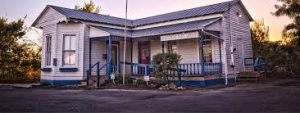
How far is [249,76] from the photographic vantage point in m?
17.6

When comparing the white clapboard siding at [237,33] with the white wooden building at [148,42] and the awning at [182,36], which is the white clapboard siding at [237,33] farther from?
the awning at [182,36]

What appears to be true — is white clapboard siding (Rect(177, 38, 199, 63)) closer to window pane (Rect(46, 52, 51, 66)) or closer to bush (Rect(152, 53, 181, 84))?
bush (Rect(152, 53, 181, 84))

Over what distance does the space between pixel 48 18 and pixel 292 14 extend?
1985 centimetres

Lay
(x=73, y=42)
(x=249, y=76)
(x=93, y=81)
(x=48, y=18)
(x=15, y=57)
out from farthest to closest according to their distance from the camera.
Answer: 1. (x=15, y=57)
2. (x=48, y=18)
3. (x=73, y=42)
4. (x=249, y=76)
5. (x=93, y=81)

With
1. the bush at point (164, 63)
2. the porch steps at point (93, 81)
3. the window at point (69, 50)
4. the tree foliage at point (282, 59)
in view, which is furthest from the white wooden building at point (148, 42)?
the tree foliage at point (282, 59)

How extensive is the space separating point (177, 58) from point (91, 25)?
6.89 meters

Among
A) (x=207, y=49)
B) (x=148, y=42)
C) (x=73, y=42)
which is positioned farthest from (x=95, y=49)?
(x=207, y=49)

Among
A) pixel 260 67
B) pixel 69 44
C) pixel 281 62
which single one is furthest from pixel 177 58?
pixel 281 62

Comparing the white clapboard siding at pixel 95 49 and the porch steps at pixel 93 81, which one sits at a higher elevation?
the white clapboard siding at pixel 95 49

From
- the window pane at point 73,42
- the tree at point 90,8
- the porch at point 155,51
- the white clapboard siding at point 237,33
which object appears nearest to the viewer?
the porch at point 155,51

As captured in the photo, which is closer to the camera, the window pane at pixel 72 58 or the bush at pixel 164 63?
the bush at pixel 164 63

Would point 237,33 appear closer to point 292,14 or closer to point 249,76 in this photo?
point 249,76

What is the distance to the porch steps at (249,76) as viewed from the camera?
1736 cm

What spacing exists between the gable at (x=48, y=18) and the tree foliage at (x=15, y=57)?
390 cm
